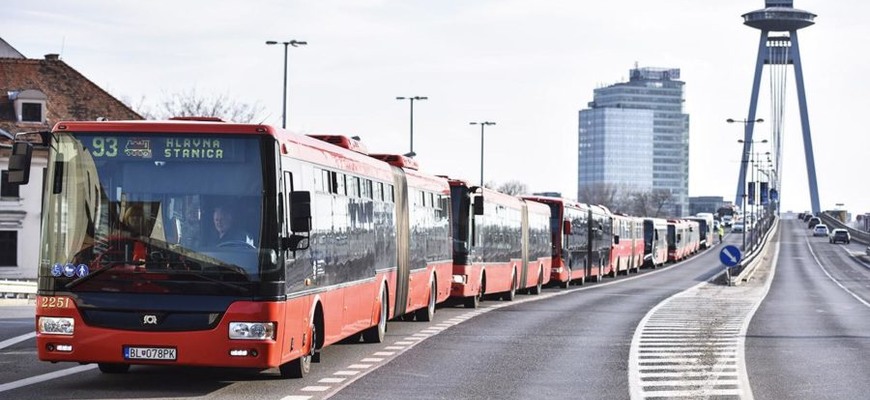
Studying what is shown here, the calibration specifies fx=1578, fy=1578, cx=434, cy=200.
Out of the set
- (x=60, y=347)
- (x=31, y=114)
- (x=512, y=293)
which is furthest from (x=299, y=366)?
(x=31, y=114)

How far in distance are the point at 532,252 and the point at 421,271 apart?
1809 cm

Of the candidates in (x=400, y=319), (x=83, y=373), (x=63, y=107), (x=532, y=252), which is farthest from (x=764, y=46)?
(x=83, y=373)

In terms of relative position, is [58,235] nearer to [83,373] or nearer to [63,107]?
[83,373]

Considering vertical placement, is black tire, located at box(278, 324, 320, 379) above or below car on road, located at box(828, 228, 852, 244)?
below

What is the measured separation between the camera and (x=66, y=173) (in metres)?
15.4

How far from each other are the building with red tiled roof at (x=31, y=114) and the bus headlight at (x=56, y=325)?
49801 millimetres

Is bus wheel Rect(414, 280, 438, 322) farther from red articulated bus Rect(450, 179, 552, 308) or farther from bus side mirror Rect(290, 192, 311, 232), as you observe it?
bus side mirror Rect(290, 192, 311, 232)

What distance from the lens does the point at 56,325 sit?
1512cm

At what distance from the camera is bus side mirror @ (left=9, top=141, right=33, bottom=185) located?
14.2 meters

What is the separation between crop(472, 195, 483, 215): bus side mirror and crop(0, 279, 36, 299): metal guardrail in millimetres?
18244

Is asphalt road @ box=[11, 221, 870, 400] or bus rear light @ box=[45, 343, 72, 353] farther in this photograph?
asphalt road @ box=[11, 221, 870, 400]

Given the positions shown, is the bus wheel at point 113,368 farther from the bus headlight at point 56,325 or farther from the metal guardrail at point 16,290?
the metal guardrail at point 16,290


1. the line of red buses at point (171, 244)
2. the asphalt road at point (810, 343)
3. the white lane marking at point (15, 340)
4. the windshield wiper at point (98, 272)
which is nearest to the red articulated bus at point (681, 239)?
the asphalt road at point (810, 343)

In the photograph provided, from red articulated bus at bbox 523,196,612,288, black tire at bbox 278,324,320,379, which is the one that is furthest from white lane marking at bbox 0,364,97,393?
red articulated bus at bbox 523,196,612,288
